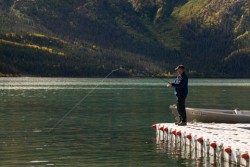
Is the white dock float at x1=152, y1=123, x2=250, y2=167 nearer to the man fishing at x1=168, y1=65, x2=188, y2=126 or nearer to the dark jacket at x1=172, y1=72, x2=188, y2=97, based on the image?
the man fishing at x1=168, y1=65, x2=188, y2=126

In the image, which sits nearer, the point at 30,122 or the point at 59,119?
the point at 30,122

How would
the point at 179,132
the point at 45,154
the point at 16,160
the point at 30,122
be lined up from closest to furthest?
the point at 16,160, the point at 45,154, the point at 179,132, the point at 30,122

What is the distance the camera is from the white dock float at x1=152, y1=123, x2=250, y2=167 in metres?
26.4

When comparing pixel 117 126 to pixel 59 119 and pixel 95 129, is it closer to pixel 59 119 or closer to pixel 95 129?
pixel 95 129

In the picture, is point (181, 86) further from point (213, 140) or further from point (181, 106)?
point (213, 140)

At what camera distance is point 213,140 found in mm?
29141

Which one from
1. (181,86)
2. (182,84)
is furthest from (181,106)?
(182,84)

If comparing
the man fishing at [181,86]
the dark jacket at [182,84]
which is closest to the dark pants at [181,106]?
the man fishing at [181,86]

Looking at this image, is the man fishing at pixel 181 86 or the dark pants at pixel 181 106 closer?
the man fishing at pixel 181 86

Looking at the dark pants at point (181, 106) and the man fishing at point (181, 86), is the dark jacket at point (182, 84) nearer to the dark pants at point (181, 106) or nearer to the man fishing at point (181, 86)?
the man fishing at point (181, 86)

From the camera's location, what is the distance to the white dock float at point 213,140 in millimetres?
26422

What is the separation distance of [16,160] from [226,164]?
9770mm

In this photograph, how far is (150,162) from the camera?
28.6 meters

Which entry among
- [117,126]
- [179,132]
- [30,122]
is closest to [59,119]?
[30,122]
